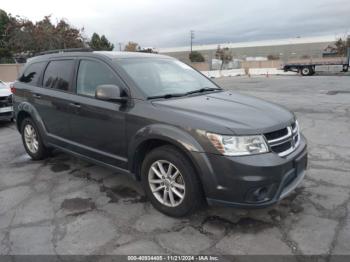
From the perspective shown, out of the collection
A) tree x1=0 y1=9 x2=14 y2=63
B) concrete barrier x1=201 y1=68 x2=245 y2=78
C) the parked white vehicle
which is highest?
tree x1=0 y1=9 x2=14 y2=63

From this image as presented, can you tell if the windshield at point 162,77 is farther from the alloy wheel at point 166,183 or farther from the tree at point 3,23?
the tree at point 3,23

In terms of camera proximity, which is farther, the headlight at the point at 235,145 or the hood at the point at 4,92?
the hood at the point at 4,92

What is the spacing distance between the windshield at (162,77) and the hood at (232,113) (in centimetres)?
27

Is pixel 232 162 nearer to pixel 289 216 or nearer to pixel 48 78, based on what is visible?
pixel 289 216

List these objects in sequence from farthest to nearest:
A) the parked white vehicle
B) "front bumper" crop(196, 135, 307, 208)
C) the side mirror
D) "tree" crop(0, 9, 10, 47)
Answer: "tree" crop(0, 9, 10, 47) < the parked white vehicle < the side mirror < "front bumper" crop(196, 135, 307, 208)

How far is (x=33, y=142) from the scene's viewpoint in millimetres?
5625

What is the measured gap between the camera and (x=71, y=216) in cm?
368

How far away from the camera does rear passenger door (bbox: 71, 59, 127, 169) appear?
3904mm

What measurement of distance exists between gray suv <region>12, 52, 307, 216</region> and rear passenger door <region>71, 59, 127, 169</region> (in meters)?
0.01

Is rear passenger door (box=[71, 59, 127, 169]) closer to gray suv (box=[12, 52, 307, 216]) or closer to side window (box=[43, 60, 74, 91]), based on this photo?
gray suv (box=[12, 52, 307, 216])

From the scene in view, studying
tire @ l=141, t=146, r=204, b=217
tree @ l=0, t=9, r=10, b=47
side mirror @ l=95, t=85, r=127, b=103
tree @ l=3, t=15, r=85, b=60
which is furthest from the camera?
tree @ l=0, t=9, r=10, b=47

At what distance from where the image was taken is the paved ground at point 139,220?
3.07 meters

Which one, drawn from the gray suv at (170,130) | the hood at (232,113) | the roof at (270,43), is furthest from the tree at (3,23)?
the roof at (270,43)

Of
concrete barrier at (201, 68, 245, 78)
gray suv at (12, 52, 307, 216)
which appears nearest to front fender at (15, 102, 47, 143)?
gray suv at (12, 52, 307, 216)
